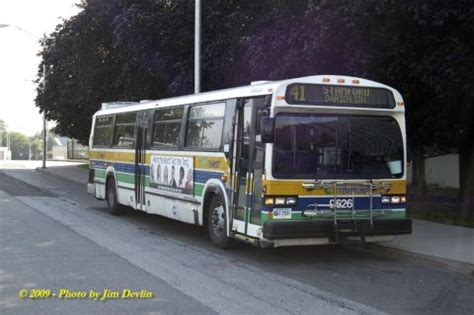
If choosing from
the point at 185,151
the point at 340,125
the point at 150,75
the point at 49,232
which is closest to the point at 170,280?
the point at 340,125

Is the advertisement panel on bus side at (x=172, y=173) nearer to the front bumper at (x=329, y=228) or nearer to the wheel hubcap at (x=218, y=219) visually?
the wheel hubcap at (x=218, y=219)

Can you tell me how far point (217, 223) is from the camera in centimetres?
1073

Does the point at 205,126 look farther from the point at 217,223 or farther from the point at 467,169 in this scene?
the point at 467,169

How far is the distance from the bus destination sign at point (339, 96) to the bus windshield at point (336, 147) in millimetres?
212

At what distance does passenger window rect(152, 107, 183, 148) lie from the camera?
1251 cm

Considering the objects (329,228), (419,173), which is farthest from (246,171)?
(419,173)

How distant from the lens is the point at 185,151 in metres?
12.0

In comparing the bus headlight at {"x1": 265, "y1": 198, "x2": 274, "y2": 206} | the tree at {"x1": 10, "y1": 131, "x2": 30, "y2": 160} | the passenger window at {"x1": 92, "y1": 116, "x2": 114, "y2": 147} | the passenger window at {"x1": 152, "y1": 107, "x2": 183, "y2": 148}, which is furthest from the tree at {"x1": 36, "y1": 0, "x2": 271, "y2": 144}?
the tree at {"x1": 10, "y1": 131, "x2": 30, "y2": 160}

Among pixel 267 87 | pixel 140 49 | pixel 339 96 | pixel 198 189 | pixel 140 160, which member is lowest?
pixel 198 189

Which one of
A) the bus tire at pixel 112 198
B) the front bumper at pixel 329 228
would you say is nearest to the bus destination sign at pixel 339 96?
the front bumper at pixel 329 228

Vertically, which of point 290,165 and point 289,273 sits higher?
point 290,165

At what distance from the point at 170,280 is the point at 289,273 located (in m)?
1.80

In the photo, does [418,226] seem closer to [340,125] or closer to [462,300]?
[340,125]

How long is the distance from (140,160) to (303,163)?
6035 millimetres
